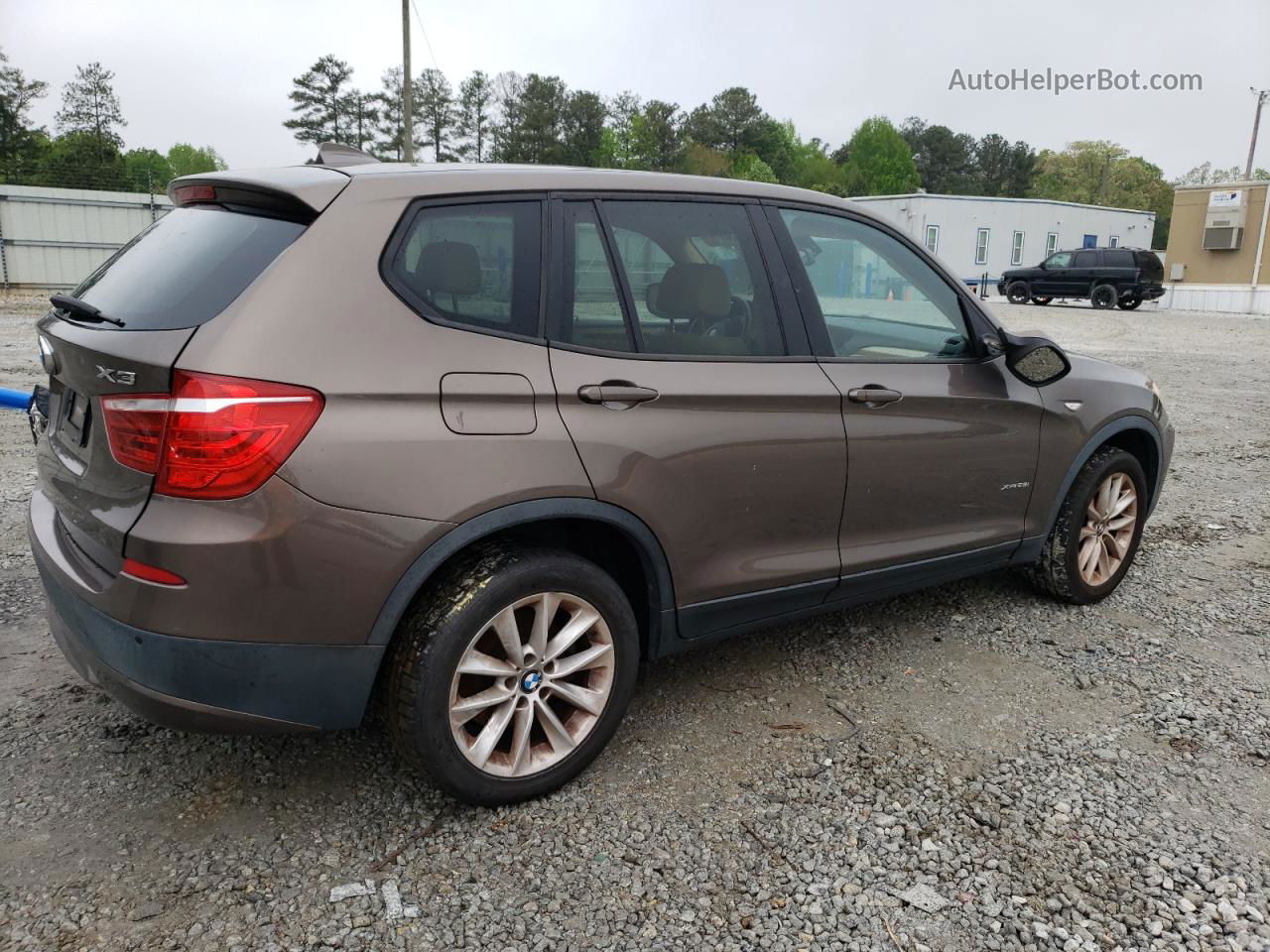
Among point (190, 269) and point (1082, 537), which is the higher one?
point (190, 269)

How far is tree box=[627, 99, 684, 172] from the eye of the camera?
75.4 meters

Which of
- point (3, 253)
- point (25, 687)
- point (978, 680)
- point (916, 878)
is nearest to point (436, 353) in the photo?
point (916, 878)

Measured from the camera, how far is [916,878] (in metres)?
2.50

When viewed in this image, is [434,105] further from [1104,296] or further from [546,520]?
[546,520]

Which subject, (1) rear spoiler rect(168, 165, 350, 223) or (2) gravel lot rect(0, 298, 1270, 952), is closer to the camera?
(2) gravel lot rect(0, 298, 1270, 952)

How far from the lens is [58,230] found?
23.2 metres

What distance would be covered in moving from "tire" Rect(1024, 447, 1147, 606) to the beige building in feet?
113

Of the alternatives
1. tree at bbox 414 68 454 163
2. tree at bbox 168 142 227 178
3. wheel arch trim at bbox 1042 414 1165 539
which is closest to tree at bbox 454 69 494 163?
tree at bbox 414 68 454 163

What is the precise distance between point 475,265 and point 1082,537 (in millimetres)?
2963

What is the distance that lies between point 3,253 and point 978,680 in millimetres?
25497

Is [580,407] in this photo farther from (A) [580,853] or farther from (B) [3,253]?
(B) [3,253]

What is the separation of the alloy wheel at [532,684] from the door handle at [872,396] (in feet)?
3.76

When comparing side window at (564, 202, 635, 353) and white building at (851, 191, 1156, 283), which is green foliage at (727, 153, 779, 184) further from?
side window at (564, 202, 635, 353)

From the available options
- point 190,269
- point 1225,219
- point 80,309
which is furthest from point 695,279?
point 1225,219
